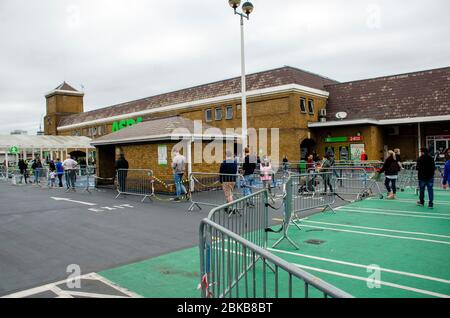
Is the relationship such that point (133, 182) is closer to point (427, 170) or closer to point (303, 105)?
point (427, 170)

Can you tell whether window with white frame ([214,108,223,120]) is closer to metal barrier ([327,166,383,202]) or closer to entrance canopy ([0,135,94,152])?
entrance canopy ([0,135,94,152])

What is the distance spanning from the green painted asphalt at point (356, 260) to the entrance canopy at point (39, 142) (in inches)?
1170

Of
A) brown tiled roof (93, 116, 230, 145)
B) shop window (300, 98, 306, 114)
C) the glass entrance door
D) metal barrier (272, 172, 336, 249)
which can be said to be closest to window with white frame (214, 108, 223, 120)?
shop window (300, 98, 306, 114)

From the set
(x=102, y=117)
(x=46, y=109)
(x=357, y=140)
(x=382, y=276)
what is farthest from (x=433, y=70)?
(x=46, y=109)

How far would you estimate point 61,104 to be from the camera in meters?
59.9

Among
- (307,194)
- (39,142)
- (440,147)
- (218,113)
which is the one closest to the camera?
(307,194)

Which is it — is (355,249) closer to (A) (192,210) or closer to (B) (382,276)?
(B) (382,276)

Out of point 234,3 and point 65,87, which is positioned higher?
point 65,87

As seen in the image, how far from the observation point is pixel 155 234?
8.12m

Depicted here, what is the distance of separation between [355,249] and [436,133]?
80.3 feet

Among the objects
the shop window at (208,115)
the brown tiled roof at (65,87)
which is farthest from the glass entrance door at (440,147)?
the brown tiled roof at (65,87)

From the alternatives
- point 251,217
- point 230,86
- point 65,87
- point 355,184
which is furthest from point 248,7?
point 65,87

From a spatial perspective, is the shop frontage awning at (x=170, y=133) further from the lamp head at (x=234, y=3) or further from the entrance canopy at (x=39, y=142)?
the entrance canopy at (x=39, y=142)

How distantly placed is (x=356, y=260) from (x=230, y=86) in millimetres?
27692
